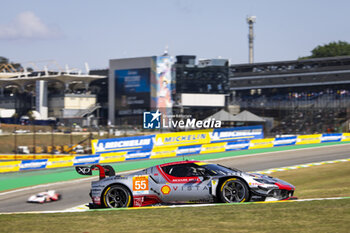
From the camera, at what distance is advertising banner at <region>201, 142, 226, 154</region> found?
104 ft

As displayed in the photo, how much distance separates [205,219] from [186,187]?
237 centimetres

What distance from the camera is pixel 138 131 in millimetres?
37344

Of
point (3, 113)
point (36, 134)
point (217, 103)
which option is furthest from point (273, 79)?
point (36, 134)

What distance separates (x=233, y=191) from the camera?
34.8ft

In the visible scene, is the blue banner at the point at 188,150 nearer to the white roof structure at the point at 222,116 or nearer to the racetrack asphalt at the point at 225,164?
the racetrack asphalt at the point at 225,164

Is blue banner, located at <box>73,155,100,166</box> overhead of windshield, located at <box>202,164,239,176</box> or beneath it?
beneath

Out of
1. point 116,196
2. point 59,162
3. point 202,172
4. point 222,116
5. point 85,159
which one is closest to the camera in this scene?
point 202,172

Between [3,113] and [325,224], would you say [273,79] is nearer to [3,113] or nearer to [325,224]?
[3,113]

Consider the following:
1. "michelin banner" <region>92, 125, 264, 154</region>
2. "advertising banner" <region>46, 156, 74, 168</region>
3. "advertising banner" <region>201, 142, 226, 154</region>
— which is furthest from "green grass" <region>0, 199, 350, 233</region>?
"advertising banner" <region>201, 142, 226, 154</region>

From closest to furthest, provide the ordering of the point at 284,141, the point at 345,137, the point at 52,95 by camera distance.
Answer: the point at 284,141
the point at 345,137
the point at 52,95

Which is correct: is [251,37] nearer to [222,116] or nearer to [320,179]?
[222,116]

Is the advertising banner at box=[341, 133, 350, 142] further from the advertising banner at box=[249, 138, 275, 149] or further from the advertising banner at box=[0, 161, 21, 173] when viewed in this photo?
the advertising banner at box=[0, 161, 21, 173]

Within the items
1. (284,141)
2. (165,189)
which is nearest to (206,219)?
(165,189)

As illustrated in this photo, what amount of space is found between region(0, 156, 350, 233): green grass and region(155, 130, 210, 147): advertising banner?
21392 mm
